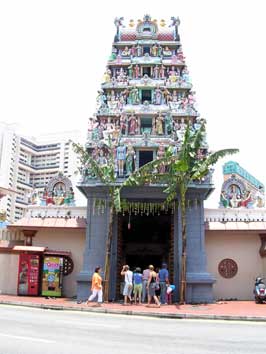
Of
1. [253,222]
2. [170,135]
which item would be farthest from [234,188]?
[170,135]

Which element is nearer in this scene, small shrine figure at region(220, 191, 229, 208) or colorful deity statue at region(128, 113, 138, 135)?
colorful deity statue at region(128, 113, 138, 135)

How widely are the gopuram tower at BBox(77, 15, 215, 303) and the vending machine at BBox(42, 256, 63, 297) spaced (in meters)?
1.43

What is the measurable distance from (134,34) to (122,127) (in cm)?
841

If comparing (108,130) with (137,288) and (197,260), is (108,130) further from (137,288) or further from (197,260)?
(137,288)

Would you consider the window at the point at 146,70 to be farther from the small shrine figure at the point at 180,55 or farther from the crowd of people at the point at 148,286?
the crowd of people at the point at 148,286

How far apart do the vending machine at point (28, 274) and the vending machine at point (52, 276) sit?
36 cm

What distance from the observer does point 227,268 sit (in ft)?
70.1

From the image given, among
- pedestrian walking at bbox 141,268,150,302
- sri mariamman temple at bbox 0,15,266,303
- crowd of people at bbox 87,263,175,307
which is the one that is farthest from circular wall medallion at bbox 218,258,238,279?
pedestrian walking at bbox 141,268,150,302

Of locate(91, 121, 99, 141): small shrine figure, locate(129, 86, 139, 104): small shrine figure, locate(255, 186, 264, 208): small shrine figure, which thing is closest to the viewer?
locate(91, 121, 99, 141): small shrine figure

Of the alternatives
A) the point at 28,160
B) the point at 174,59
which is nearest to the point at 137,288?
the point at 174,59

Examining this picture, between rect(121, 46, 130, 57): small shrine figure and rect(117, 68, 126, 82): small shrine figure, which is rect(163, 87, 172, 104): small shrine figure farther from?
rect(121, 46, 130, 57): small shrine figure

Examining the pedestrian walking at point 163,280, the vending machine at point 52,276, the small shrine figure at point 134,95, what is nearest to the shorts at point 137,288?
the pedestrian walking at point 163,280

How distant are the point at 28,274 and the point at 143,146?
29.9 ft

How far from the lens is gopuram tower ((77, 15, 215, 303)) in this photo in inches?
775
